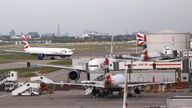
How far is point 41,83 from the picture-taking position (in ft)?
203

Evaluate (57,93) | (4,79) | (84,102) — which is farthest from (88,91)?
(4,79)

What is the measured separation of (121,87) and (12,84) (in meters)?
18.8

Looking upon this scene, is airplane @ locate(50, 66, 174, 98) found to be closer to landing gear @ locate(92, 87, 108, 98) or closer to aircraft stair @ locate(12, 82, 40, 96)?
landing gear @ locate(92, 87, 108, 98)

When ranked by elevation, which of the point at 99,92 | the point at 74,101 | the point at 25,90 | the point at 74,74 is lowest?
the point at 74,101

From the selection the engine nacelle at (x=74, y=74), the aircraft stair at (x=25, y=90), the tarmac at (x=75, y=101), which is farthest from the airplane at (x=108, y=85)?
the engine nacelle at (x=74, y=74)

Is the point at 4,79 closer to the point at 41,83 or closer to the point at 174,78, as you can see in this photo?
the point at 41,83

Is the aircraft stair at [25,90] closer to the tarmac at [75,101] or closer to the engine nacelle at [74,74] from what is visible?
the tarmac at [75,101]

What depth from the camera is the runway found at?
→ 4647cm

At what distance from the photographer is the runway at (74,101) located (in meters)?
46.5

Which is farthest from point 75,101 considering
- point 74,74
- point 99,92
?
point 74,74

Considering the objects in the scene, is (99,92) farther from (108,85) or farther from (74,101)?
(74,101)

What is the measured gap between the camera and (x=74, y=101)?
5091cm

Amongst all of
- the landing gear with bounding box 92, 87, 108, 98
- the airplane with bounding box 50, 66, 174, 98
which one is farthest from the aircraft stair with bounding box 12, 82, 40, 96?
the landing gear with bounding box 92, 87, 108, 98

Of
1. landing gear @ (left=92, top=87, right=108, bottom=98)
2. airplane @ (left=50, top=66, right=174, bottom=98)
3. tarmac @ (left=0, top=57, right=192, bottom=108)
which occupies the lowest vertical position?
tarmac @ (left=0, top=57, right=192, bottom=108)
